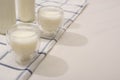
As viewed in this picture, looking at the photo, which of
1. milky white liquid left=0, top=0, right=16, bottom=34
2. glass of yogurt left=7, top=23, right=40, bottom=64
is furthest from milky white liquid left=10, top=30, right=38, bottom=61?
milky white liquid left=0, top=0, right=16, bottom=34

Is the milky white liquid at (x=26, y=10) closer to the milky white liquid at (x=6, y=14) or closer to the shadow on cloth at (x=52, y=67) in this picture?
the milky white liquid at (x=6, y=14)

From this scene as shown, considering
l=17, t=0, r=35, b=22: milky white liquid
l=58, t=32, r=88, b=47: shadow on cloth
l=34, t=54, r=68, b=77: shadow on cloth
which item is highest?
l=17, t=0, r=35, b=22: milky white liquid

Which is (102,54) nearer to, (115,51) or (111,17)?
(115,51)

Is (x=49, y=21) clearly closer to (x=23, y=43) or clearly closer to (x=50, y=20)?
(x=50, y=20)

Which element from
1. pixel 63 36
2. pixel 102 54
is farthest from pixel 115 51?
pixel 63 36

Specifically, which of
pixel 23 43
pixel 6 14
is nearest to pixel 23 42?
pixel 23 43

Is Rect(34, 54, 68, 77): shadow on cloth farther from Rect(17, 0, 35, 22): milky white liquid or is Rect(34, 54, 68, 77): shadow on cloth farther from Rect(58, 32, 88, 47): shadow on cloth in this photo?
Rect(17, 0, 35, 22): milky white liquid
